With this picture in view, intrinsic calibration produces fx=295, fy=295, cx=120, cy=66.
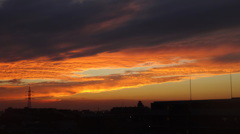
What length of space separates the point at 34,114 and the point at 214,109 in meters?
112

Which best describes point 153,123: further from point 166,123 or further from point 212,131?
point 212,131

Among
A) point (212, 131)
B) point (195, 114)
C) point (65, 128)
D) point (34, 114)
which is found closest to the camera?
point (212, 131)

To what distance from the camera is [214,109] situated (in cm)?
7012

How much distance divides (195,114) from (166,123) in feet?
26.5

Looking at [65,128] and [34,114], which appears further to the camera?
[34,114]

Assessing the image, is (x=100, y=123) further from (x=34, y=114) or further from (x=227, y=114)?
(x=34, y=114)

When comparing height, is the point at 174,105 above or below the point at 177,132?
above

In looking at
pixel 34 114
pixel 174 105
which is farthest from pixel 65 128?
pixel 34 114

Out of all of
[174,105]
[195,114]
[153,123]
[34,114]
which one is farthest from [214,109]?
[34,114]

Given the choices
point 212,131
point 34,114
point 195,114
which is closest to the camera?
point 212,131

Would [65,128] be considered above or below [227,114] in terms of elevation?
below

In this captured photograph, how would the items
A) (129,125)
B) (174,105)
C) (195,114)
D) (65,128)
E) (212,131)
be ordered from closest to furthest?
(212,131) → (195,114) → (174,105) → (129,125) → (65,128)

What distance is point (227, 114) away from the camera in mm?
64375

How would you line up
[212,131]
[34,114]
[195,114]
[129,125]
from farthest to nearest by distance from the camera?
[34,114]
[129,125]
[195,114]
[212,131]
